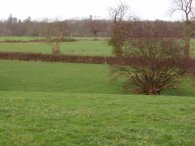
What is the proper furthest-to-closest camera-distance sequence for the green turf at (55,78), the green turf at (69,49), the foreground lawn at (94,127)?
the green turf at (69,49) → the green turf at (55,78) → the foreground lawn at (94,127)

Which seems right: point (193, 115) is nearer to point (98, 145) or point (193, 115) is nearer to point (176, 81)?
point (98, 145)

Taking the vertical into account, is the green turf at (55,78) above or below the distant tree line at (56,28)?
below

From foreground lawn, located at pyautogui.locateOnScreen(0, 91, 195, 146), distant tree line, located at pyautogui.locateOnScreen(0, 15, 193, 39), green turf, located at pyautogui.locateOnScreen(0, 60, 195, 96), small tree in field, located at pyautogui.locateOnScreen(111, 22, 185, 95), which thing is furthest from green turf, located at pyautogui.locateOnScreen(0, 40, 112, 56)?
foreground lawn, located at pyautogui.locateOnScreen(0, 91, 195, 146)

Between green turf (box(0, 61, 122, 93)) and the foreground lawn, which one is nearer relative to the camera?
the foreground lawn

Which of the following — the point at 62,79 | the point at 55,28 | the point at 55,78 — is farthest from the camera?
the point at 55,28

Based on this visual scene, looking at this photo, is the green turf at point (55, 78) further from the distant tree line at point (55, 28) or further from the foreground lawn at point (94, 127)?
the distant tree line at point (55, 28)

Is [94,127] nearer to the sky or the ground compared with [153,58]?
nearer to the ground

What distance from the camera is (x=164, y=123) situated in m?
10.2

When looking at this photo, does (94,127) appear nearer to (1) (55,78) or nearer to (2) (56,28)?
(1) (55,78)

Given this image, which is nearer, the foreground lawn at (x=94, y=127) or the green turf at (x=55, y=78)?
the foreground lawn at (x=94, y=127)

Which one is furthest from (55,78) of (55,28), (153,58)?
(55,28)

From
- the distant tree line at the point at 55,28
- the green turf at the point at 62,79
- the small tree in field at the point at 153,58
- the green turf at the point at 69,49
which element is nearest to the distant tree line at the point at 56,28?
the distant tree line at the point at 55,28

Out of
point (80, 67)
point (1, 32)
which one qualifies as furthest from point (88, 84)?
point (1, 32)

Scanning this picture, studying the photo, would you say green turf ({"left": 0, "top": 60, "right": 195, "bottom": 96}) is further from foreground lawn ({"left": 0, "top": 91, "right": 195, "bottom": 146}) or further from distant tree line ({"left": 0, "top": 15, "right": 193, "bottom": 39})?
distant tree line ({"left": 0, "top": 15, "right": 193, "bottom": 39})
